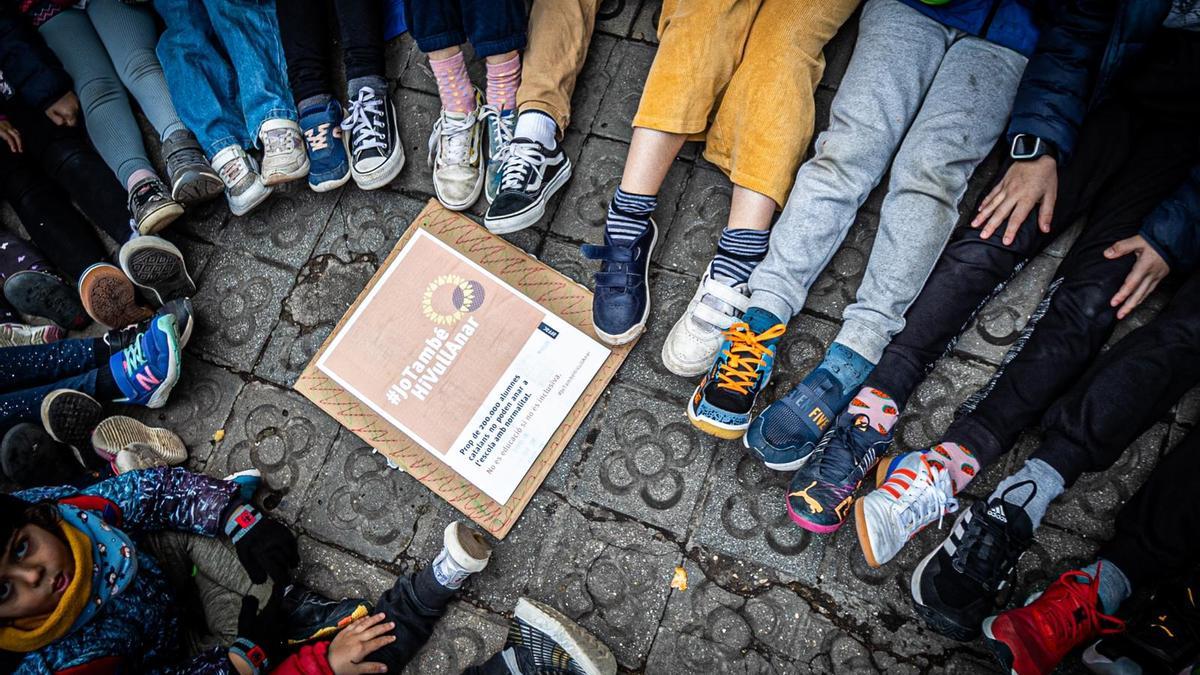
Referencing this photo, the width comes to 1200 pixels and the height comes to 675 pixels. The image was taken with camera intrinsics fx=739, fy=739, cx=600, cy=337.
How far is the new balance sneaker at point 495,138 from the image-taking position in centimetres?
238

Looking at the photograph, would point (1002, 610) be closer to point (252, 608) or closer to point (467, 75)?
point (252, 608)

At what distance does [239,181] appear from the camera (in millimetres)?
2502

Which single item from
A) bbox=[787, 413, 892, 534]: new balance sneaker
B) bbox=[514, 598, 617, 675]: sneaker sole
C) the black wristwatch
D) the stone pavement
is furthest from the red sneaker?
the black wristwatch

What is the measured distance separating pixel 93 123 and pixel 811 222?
8.23 feet

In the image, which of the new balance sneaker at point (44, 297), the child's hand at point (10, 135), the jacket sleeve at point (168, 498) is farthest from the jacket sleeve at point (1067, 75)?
the child's hand at point (10, 135)

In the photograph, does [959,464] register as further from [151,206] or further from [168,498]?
[151,206]

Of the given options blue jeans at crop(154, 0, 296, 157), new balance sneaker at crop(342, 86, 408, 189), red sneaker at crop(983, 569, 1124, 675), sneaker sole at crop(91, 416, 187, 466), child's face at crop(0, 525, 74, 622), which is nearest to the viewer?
child's face at crop(0, 525, 74, 622)

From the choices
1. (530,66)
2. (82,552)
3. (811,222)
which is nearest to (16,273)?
(82,552)

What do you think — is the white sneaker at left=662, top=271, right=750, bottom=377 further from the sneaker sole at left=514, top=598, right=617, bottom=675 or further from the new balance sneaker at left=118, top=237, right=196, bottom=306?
the new balance sneaker at left=118, top=237, right=196, bottom=306

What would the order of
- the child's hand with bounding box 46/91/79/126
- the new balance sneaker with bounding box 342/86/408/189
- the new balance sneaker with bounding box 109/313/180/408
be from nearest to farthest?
the new balance sneaker with bounding box 109/313/180/408
the new balance sneaker with bounding box 342/86/408/189
the child's hand with bounding box 46/91/79/126

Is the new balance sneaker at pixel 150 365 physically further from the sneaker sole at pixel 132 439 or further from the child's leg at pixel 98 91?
the child's leg at pixel 98 91

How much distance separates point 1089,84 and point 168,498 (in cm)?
278

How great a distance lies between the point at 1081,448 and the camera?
1.86 meters

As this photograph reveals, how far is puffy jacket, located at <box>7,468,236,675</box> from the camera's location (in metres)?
1.74
